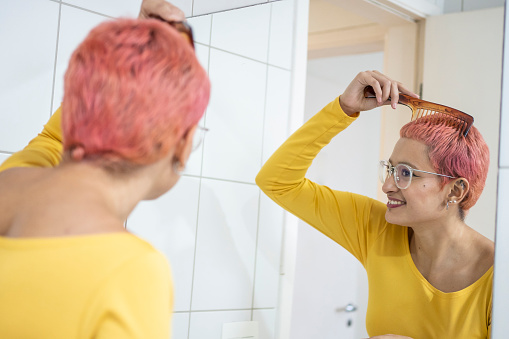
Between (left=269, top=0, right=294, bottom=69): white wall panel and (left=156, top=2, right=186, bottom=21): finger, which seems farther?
(left=269, top=0, right=294, bottom=69): white wall panel

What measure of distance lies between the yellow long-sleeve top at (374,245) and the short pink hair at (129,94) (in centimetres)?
47

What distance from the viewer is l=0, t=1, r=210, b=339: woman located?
0.50m

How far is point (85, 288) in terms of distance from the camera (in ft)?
1.64

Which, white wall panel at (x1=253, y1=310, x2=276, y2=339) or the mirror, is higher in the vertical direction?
the mirror

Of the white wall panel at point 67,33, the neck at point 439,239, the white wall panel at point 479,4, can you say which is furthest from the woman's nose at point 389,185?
the white wall panel at point 67,33

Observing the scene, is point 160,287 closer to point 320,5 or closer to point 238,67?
point 238,67

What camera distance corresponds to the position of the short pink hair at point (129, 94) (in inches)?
20.5

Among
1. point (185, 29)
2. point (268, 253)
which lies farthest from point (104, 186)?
point (268, 253)

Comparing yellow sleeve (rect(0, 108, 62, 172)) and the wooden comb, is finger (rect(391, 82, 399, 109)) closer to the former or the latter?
the wooden comb

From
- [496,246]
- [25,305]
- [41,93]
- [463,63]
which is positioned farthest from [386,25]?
[25,305]

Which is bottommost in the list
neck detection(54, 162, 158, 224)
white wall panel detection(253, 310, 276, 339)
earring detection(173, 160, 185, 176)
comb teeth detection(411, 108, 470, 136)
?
white wall panel detection(253, 310, 276, 339)

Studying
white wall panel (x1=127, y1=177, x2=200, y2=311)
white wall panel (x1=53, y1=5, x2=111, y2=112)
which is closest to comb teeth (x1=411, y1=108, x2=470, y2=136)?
white wall panel (x1=127, y1=177, x2=200, y2=311)

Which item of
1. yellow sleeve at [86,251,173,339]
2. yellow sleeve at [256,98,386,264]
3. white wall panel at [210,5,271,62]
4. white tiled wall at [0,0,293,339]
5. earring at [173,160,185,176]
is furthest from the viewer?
yellow sleeve at [256,98,386,264]

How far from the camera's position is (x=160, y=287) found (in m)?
0.51
